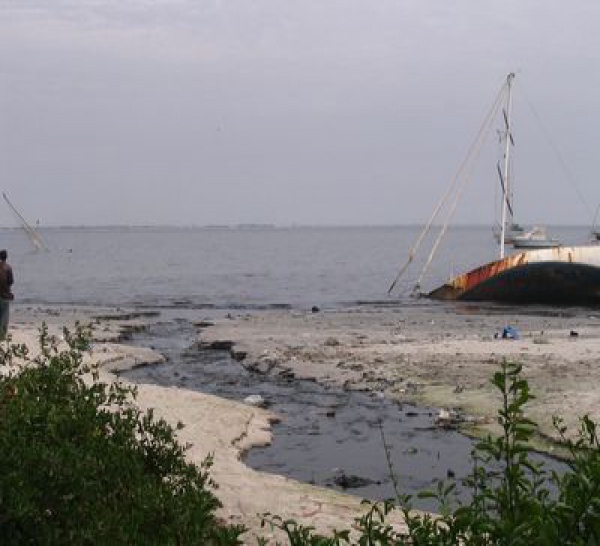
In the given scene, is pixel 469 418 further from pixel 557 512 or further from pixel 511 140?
pixel 511 140

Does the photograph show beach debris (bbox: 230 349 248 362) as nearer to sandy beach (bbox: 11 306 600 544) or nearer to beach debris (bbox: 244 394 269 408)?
sandy beach (bbox: 11 306 600 544)

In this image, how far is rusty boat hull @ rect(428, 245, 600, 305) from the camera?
128 feet

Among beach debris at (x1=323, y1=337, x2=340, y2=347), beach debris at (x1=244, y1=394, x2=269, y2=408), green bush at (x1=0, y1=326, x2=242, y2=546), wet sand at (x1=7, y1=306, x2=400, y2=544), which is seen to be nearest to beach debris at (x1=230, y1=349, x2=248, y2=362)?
wet sand at (x1=7, y1=306, x2=400, y2=544)

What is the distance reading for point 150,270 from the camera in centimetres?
8844

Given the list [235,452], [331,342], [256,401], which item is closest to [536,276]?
[331,342]

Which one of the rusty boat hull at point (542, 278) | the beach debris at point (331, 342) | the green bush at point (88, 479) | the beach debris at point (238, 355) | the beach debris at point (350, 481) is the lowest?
the beach debris at point (350, 481)

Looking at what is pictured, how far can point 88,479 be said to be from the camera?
4996mm

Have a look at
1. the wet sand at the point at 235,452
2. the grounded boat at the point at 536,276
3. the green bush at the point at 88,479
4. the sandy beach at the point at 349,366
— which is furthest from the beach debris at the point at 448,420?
the grounded boat at the point at 536,276

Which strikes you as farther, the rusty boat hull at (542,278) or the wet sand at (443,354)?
the rusty boat hull at (542,278)

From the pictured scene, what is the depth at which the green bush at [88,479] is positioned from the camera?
464 centimetres

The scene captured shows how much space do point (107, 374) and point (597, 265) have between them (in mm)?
26794

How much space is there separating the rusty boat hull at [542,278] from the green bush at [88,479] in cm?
3559

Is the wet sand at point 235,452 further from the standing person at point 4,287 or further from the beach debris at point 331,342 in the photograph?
the beach debris at point 331,342

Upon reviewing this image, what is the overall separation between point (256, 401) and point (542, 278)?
26377 millimetres
